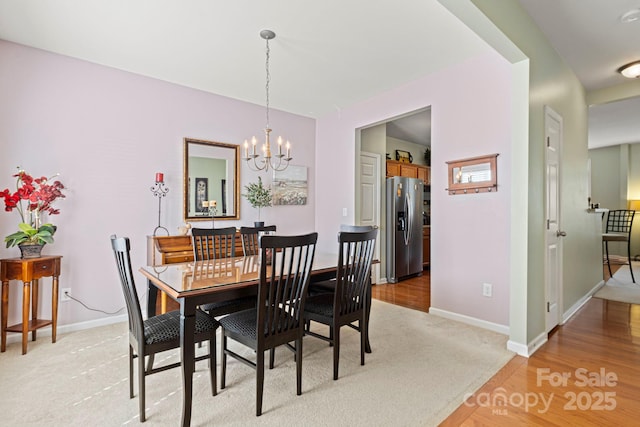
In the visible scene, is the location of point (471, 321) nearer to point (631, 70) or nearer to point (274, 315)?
point (274, 315)

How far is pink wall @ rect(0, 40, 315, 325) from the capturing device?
2928 mm

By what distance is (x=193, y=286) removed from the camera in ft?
5.84

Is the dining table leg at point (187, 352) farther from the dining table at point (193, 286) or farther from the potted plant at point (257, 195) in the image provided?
the potted plant at point (257, 195)

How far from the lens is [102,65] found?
329 cm

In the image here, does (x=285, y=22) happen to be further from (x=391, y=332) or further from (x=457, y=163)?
(x=391, y=332)

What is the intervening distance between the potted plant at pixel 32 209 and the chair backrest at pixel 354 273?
99.7 inches

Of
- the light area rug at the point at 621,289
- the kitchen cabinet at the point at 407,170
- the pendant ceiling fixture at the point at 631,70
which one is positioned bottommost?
the light area rug at the point at 621,289

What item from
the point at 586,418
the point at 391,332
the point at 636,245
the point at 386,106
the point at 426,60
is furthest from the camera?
the point at 636,245

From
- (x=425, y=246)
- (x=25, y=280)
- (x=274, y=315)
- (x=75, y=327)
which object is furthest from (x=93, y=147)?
(x=425, y=246)

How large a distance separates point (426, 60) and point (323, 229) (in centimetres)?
275

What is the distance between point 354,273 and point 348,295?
16 centimetres

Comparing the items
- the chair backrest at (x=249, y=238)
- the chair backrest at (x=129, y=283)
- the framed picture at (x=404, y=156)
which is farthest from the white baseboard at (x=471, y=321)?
the framed picture at (x=404, y=156)

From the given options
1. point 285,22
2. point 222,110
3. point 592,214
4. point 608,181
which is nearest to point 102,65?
point 222,110

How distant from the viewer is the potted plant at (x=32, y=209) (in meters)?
2.64
